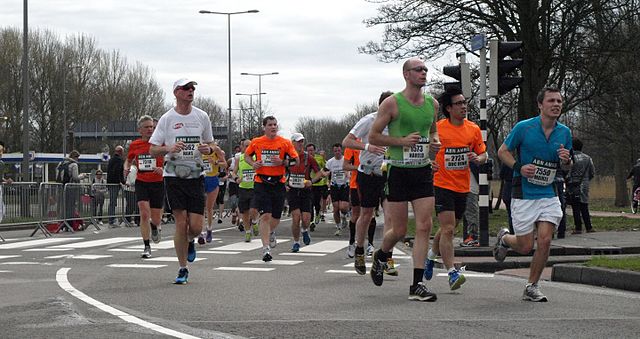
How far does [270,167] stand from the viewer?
14742mm

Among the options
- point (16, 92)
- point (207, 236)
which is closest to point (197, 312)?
point (207, 236)

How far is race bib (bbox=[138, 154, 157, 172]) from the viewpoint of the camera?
1497 cm

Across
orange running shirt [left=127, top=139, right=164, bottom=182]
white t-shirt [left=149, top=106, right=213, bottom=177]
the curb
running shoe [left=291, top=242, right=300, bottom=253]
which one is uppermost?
white t-shirt [left=149, top=106, right=213, bottom=177]

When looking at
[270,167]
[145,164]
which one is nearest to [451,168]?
[270,167]

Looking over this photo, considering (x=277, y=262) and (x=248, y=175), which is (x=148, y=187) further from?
(x=248, y=175)

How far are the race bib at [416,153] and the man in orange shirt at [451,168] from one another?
1148mm

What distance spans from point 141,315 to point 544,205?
361cm

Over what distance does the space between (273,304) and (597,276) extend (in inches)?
151

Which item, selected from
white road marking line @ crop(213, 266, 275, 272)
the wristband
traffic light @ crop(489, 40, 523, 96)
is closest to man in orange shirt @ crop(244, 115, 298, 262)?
white road marking line @ crop(213, 266, 275, 272)

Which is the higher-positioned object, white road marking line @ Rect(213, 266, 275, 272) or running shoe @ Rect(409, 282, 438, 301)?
running shoe @ Rect(409, 282, 438, 301)

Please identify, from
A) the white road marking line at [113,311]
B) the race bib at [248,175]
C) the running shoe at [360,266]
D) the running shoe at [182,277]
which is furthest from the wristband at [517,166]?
the race bib at [248,175]

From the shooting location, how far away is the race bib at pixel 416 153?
947 centimetres

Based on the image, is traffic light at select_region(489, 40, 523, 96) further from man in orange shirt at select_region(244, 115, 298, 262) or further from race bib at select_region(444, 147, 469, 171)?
race bib at select_region(444, 147, 469, 171)

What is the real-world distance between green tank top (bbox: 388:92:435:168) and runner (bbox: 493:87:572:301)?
0.70 m
